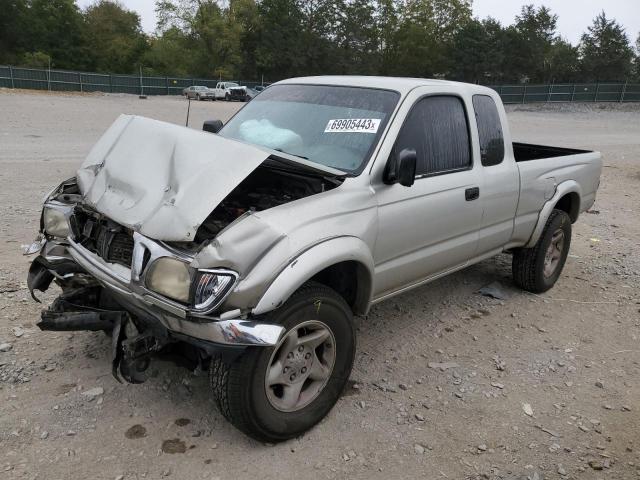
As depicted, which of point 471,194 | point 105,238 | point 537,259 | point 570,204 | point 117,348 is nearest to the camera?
point 117,348

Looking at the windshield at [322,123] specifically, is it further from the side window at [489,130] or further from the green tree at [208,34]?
the green tree at [208,34]

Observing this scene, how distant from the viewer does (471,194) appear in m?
3.92

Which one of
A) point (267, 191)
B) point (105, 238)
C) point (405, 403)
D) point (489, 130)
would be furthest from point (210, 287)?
point (489, 130)

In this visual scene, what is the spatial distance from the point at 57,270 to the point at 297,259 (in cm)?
145

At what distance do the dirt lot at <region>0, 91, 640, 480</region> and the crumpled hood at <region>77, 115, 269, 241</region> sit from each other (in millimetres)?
1127

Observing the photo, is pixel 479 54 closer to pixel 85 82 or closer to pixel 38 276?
pixel 85 82

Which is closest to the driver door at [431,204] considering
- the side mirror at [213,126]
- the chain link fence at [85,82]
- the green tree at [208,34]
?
the side mirror at [213,126]

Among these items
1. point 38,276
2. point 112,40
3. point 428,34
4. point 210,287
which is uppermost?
point 428,34

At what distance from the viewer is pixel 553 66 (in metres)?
67.9

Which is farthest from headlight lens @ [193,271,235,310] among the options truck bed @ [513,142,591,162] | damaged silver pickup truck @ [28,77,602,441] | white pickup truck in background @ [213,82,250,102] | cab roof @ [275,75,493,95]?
white pickup truck in background @ [213,82,250,102]

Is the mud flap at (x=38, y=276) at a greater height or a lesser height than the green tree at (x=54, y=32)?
lesser

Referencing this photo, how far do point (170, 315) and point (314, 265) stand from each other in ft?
2.37

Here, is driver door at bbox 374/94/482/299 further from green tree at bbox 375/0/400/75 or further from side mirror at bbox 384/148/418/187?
green tree at bbox 375/0/400/75

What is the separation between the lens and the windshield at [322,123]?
3.41m
